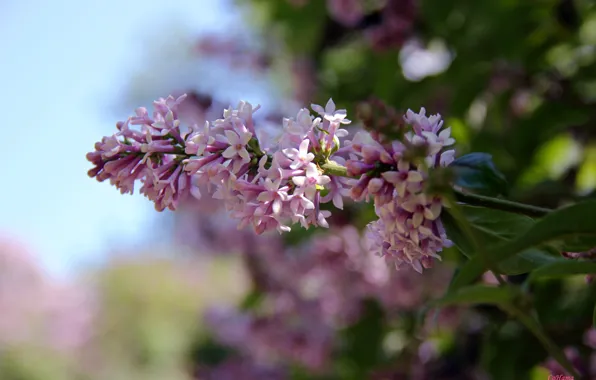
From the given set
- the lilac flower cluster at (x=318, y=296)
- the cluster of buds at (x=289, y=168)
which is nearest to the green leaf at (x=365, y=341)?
the lilac flower cluster at (x=318, y=296)

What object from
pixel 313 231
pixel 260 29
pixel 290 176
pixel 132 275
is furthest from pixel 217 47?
pixel 132 275

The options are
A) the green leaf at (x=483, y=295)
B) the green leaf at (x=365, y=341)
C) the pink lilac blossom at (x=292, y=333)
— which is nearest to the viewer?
the green leaf at (x=483, y=295)

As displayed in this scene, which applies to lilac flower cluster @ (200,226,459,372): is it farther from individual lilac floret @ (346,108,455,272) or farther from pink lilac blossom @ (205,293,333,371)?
individual lilac floret @ (346,108,455,272)

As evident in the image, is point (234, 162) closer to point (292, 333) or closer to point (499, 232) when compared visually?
point (499, 232)

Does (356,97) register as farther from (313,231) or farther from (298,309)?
(298,309)

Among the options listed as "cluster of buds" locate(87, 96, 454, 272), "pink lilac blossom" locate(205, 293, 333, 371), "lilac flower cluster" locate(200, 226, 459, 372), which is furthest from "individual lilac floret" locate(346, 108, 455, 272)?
"pink lilac blossom" locate(205, 293, 333, 371)

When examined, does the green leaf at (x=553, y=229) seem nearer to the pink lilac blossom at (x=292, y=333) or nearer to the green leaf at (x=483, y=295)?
the green leaf at (x=483, y=295)
